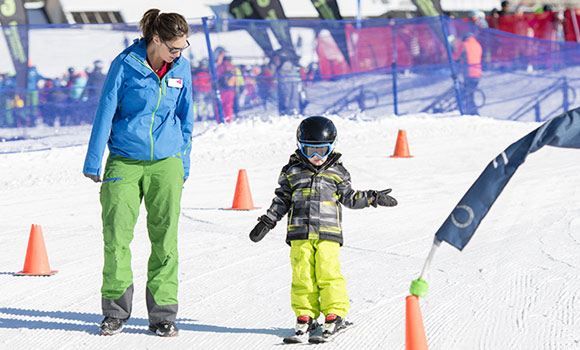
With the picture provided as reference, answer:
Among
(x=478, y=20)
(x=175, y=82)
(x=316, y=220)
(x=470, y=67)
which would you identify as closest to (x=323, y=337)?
(x=316, y=220)

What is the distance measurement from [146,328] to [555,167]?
7980mm

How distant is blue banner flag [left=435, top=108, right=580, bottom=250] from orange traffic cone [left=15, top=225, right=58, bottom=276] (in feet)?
12.8

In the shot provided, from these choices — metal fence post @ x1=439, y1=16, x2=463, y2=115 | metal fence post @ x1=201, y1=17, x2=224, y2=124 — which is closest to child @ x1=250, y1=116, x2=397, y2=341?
metal fence post @ x1=201, y1=17, x2=224, y2=124

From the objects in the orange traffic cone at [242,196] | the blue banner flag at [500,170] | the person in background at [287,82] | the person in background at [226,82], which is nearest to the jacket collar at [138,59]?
the blue banner flag at [500,170]

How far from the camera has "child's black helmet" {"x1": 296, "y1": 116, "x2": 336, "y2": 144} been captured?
446 centimetres

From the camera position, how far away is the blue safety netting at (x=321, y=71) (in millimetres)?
14352

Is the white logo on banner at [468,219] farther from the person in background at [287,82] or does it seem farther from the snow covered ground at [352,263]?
the person in background at [287,82]

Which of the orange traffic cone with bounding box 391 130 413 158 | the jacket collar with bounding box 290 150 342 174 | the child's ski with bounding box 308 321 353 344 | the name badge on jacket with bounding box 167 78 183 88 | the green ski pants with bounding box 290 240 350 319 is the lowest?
the orange traffic cone with bounding box 391 130 413 158

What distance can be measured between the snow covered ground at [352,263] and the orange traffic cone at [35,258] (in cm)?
9

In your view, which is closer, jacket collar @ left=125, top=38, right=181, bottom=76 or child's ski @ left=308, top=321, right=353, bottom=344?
child's ski @ left=308, top=321, right=353, bottom=344

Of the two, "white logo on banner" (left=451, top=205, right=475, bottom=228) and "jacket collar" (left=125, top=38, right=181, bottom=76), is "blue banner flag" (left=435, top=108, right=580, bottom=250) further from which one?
"jacket collar" (left=125, top=38, right=181, bottom=76)

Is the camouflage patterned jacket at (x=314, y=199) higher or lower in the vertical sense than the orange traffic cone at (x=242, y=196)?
higher

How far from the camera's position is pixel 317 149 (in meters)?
4.49

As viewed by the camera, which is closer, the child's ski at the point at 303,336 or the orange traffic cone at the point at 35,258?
the child's ski at the point at 303,336
